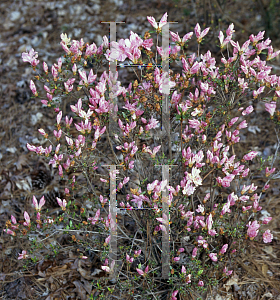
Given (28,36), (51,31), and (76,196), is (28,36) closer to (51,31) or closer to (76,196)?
(51,31)

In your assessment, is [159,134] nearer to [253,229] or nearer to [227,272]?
[253,229]

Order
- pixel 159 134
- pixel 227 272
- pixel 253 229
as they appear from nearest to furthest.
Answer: pixel 253 229
pixel 227 272
pixel 159 134

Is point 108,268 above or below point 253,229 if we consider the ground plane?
below

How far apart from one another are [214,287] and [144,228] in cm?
74

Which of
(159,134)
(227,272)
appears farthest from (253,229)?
(159,134)

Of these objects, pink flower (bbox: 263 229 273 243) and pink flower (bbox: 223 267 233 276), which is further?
pink flower (bbox: 223 267 233 276)

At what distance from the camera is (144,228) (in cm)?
243

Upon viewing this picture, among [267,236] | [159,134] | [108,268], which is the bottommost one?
[108,268]

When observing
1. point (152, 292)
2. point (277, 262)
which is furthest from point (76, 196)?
point (277, 262)

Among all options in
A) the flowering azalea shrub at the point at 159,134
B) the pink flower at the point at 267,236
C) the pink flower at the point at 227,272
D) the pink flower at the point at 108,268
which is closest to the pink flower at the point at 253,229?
the flowering azalea shrub at the point at 159,134

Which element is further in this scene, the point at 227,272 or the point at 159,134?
the point at 159,134

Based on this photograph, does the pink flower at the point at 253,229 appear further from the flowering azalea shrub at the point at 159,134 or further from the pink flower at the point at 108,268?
the pink flower at the point at 108,268

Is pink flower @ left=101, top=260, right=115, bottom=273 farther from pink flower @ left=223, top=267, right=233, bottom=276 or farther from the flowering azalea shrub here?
pink flower @ left=223, top=267, right=233, bottom=276

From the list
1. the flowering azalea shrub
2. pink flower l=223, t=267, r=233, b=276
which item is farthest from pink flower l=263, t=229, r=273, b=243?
pink flower l=223, t=267, r=233, b=276
